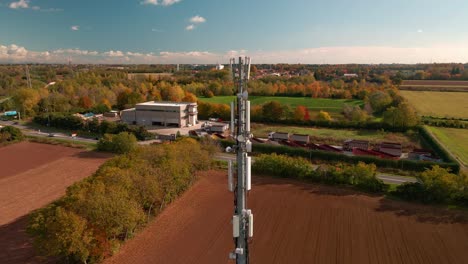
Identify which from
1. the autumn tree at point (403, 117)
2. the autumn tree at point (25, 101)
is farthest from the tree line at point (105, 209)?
the autumn tree at point (25, 101)

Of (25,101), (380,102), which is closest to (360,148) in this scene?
(380,102)

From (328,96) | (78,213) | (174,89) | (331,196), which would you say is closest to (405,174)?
(331,196)

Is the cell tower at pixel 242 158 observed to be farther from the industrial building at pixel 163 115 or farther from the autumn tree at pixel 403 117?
the autumn tree at pixel 403 117

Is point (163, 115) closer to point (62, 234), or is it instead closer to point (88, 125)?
point (88, 125)

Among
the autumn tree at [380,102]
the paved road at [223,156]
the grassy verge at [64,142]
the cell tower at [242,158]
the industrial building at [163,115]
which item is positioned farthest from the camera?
the autumn tree at [380,102]

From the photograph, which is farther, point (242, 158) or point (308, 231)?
point (308, 231)

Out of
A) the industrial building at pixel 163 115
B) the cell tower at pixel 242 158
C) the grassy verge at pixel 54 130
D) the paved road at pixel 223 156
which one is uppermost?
the cell tower at pixel 242 158

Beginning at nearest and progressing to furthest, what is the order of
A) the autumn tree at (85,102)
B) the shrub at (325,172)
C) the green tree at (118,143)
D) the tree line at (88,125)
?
the shrub at (325,172) → the green tree at (118,143) → the tree line at (88,125) → the autumn tree at (85,102)

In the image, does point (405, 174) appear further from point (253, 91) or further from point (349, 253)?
point (253, 91)
